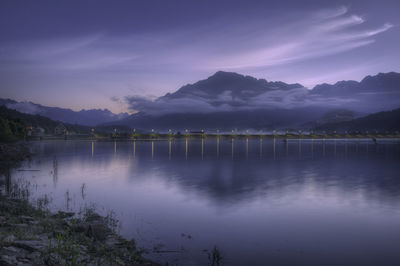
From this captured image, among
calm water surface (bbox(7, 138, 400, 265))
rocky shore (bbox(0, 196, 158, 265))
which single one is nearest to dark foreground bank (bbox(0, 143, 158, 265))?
rocky shore (bbox(0, 196, 158, 265))

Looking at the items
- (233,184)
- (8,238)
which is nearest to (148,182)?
(233,184)

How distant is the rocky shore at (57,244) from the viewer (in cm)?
956

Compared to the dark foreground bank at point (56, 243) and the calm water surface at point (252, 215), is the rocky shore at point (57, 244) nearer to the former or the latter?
the dark foreground bank at point (56, 243)

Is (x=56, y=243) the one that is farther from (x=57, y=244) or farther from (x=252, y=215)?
(x=252, y=215)

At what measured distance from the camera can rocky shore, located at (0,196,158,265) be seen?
31.4ft

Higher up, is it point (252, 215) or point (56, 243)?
point (56, 243)

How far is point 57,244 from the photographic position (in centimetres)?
1134

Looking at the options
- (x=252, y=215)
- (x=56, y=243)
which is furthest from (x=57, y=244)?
(x=252, y=215)

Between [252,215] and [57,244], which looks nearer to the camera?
[57,244]

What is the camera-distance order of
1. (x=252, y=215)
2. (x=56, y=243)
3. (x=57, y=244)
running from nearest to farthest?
(x=57, y=244), (x=56, y=243), (x=252, y=215)

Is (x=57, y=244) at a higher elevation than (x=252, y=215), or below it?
higher

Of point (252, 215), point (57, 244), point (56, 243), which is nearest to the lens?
point (57, 244)

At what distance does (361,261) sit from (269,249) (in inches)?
153

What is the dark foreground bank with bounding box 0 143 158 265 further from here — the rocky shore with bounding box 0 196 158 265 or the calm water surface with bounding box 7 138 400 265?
the calm water surface with bounding box 7 138 400 265
